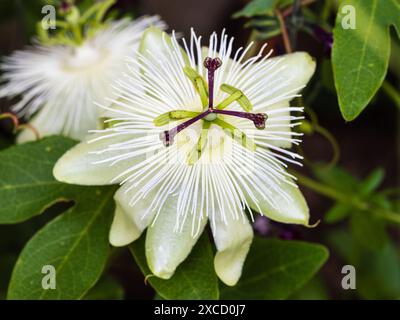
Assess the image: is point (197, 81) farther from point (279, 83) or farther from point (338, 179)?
point (338, 179)

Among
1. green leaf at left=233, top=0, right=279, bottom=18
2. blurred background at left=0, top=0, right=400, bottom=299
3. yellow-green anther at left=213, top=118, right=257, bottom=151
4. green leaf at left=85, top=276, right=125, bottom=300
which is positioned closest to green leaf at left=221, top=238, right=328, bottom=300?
blurred background at left=0, top=0, right=400, bottom=299

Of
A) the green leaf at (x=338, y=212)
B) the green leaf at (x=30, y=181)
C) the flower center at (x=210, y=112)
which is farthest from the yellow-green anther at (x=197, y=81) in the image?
the green leaf at (x=338, y=212)

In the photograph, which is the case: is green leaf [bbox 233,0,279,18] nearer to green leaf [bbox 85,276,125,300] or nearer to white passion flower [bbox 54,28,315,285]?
white passion flower [bbox 54,28,315,285]

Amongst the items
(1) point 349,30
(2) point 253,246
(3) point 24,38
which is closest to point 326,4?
(1) point 349,30

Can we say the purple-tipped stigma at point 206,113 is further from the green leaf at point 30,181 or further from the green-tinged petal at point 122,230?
the green leaf at point 30,181
